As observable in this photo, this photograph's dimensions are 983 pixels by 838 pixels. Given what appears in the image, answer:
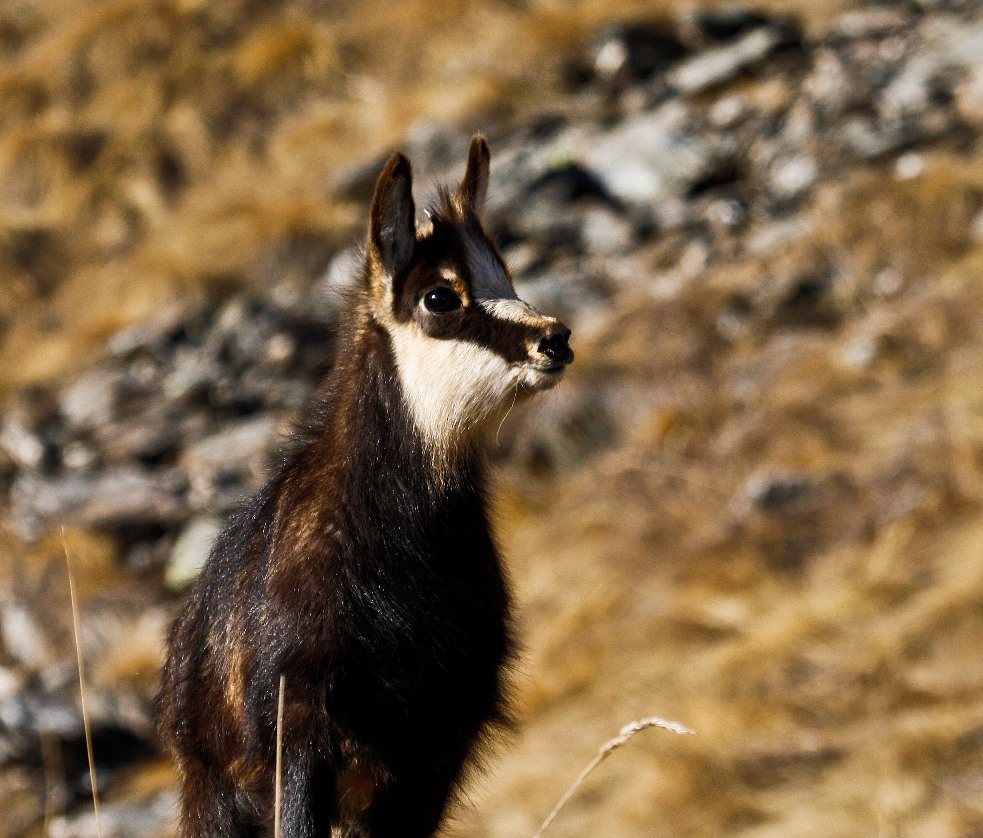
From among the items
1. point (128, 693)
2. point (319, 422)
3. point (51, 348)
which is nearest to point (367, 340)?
point (319, 422)

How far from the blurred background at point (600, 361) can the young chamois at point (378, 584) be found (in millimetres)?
720

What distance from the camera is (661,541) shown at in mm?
13750

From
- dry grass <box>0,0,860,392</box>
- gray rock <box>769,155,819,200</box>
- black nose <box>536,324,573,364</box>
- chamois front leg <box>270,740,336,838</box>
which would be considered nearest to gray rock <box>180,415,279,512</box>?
dry grass <box>0,0,860,392</box>

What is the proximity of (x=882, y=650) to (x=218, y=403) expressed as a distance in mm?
11411

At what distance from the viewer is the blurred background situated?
456 inches

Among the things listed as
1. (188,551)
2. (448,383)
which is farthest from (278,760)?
(188,551)

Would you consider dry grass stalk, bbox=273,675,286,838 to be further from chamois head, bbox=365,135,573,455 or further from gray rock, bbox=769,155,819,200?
gray rock, bbox=769,155,819,200

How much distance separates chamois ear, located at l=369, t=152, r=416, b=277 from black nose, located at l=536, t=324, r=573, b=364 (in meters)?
0.63

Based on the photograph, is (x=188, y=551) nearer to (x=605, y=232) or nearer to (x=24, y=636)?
(x=24, y=636)

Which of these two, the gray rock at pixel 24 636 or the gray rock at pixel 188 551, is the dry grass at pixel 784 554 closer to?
the gray rock at pixel 188 551

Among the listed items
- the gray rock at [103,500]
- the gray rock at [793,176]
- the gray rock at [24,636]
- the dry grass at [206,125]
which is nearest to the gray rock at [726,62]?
the dry grass at [206,125]

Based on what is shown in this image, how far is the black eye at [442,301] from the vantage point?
4.91 m

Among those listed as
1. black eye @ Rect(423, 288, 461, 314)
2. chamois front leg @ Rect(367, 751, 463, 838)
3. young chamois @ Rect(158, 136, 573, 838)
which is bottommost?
chamois front leg @ Rect(367, 751, 463, 838)

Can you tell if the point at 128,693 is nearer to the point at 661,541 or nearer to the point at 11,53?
the point at 661,541
